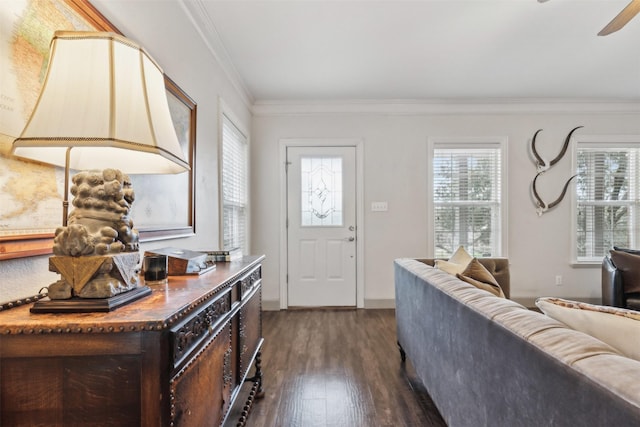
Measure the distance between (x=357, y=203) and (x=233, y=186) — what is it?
1.56m

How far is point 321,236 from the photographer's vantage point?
3994 mm

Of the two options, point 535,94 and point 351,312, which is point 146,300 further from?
→ point 535,94

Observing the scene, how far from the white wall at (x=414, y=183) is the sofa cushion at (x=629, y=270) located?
3.22 ft

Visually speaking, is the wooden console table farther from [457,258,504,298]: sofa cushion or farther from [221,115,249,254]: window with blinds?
[221,115,249,254]: window with blinds

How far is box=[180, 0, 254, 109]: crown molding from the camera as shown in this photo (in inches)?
83.0

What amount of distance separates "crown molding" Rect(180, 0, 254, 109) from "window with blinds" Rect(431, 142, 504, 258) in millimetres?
2507

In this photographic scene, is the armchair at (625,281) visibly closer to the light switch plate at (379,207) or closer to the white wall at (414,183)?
the white wall at (414,183)

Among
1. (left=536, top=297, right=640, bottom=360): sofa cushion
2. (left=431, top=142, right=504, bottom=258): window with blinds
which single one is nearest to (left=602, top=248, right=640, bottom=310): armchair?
(left=431, top=142, right=504, bottom=258): window with blinds

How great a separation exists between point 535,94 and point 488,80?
86 cm

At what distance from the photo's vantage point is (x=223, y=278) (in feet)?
4.04

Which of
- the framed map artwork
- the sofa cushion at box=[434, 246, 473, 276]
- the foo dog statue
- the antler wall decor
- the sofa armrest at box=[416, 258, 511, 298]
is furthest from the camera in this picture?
the antler wall decor

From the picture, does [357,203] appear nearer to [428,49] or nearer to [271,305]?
[271,305]

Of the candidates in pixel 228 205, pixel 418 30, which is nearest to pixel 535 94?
pixel 418 30

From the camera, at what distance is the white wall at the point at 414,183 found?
13.1 feet
